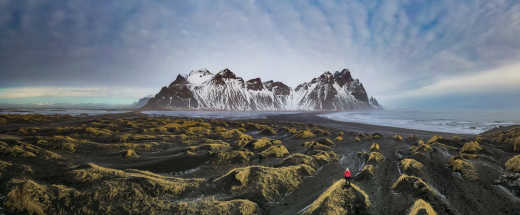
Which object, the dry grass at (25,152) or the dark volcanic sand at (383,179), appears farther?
the dry grass at (25,152)

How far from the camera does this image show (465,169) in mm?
7488

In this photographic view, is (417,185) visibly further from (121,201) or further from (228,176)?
(121,201)

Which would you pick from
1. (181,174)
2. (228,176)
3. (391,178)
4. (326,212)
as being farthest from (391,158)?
(181,174)

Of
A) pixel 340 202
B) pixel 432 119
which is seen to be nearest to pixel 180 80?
pixel 432 119

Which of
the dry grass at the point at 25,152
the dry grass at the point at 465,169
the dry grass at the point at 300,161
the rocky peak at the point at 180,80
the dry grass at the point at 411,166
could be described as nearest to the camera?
the dry grass at the point at 465,169

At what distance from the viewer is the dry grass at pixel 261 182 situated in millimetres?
5761

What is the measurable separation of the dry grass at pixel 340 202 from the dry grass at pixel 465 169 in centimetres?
510

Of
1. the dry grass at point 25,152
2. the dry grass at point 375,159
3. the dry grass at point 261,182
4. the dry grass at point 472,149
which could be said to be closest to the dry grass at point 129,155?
the dry grass at point 25,152

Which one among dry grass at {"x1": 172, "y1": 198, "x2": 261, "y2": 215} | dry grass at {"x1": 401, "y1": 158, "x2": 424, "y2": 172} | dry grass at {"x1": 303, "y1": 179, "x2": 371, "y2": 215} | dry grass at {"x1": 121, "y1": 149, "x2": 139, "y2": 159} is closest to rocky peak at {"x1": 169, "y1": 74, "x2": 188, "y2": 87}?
dry grass at {"x1": 121, "y1": 149, "x2": 139, "y2": 159}

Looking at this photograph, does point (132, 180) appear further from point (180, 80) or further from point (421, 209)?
point (180, 80)

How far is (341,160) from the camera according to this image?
33.0 ft

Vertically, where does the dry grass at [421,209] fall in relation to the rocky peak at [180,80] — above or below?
below

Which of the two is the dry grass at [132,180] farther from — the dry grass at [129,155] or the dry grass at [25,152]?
the dry grass at [25,152]

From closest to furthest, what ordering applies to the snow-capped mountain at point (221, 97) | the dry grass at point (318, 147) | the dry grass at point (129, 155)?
the dry grass at point (129, 155), the dry grass at point (318, 147), the snow-capped mountain at point (221, 97)
